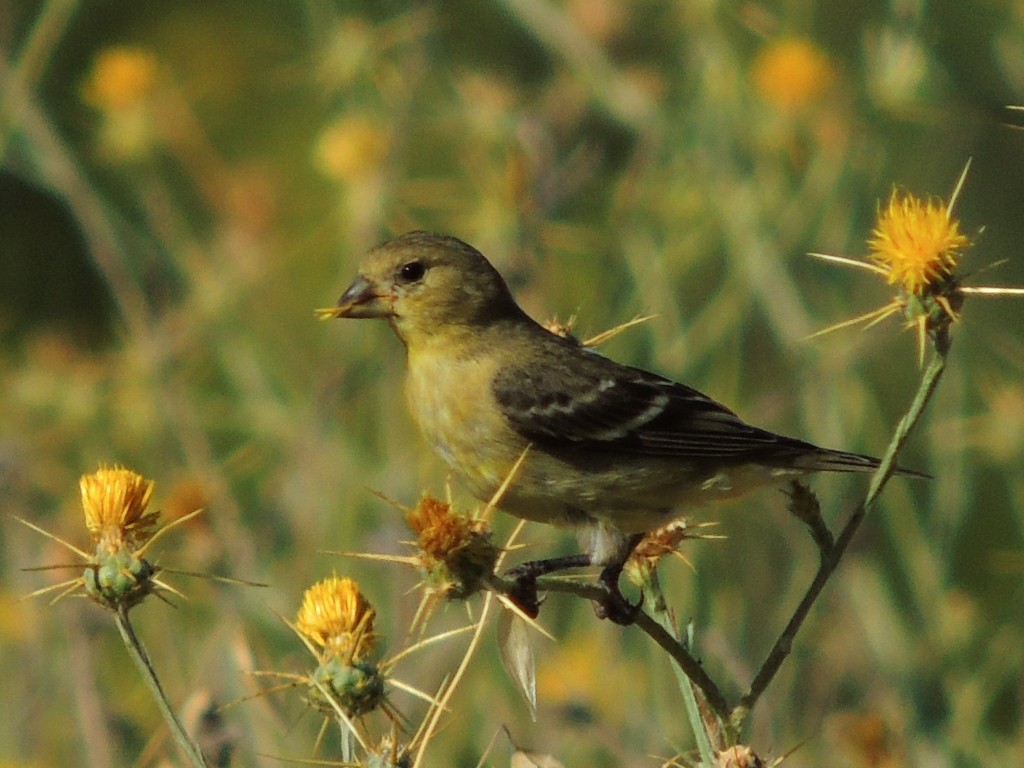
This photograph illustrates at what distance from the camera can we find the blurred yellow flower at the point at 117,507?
270cm

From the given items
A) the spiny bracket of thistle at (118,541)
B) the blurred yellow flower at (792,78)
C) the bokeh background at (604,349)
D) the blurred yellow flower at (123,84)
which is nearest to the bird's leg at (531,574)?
the spiny bracket of thistle at (118,541)

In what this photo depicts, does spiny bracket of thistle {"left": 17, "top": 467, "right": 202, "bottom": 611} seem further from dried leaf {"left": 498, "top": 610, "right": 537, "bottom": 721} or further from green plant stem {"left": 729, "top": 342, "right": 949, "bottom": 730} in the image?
green plant stem {"left": 729, "top": 342, "right": 949, "bottom": 730}

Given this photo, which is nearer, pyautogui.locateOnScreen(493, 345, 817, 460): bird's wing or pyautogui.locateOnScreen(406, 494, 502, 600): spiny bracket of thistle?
pyautogui.locateOnScreen(406, 494, 502, 600): spiny bracket of thistle

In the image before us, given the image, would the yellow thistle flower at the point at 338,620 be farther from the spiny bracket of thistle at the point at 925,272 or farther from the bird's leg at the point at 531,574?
the spiny bracket of thistle at the point at 925,272

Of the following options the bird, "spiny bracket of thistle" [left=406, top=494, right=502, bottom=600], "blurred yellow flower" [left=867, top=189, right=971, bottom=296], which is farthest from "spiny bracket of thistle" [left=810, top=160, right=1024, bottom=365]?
the bird

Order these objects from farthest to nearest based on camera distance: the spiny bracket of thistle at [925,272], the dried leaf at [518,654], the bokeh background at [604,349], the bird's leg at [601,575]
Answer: the bokeh background at [604,349]
the bird's leg at [601,575]
the spiny bracket of thistle at [925,272]
the dried leaf at [518,654]

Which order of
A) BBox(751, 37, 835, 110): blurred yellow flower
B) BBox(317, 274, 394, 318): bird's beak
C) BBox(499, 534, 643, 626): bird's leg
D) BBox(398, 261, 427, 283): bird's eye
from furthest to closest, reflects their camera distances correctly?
BBox(751, 37, 835, 110): blurred yellow flower, BBox(398, 261, 427, 283): bird's eye, BBox(317, 274, 394, 318): bird's beak, BBox(499, 534, 643, 626): bird's leg

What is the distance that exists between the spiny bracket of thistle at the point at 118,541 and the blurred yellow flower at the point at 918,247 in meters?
1.25

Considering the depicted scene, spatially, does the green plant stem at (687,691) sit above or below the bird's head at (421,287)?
below

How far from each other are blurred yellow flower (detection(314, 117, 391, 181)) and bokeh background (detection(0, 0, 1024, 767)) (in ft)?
0.06

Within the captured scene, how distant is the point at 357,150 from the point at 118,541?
402 cm

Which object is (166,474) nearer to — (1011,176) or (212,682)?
(212,682)

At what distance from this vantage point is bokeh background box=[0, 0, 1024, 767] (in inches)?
191

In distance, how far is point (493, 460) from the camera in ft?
13.3
